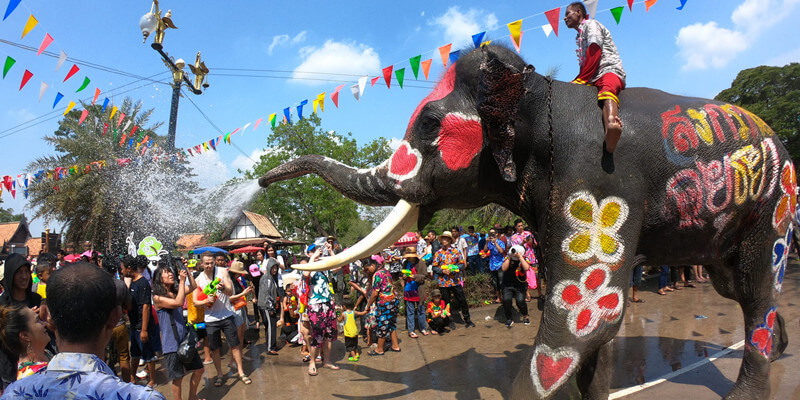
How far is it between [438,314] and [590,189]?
5448 mm

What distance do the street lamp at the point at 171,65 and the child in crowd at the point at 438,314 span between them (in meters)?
10.1

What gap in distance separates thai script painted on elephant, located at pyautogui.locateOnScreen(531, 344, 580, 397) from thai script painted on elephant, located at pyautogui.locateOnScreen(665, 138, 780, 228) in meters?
1.08

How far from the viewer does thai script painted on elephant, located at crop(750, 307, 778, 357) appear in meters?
2.94

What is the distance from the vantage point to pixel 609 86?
265cm

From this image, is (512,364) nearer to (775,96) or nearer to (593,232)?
(593,232)

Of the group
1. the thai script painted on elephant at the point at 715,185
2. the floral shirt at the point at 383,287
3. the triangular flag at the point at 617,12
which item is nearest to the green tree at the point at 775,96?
the triangular flag at the point at 617,12

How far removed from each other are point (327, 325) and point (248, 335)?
3.40 meters

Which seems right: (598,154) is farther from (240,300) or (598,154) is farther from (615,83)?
(240,300)

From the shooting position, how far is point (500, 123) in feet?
8.67

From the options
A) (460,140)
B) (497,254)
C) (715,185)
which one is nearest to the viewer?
(715,185)

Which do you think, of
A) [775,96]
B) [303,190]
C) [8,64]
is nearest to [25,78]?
[8,64]

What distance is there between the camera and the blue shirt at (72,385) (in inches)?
48.9

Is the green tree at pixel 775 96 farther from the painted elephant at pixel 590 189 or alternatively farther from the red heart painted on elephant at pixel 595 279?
the red heart painted on elephant at pixel 595 279

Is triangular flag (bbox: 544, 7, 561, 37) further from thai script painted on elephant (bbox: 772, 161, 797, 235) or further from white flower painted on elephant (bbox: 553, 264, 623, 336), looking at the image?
white flower painted on elephant (bbox: 553, 264, 623, 336)
